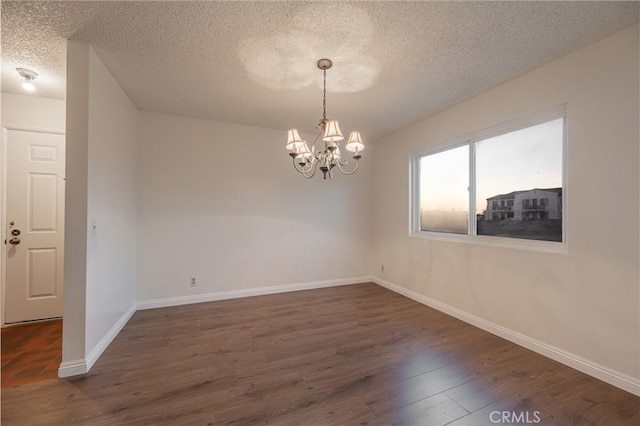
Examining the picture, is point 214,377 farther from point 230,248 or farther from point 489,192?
point 489,192

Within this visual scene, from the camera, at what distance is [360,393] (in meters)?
1.80

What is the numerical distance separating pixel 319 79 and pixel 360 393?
2.81 m

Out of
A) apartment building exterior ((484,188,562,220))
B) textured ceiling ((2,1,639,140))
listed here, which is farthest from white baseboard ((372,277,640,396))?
textured ceiling ((2,1,639,140))

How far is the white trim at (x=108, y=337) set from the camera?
2107 millimetres

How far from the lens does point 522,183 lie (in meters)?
2.62

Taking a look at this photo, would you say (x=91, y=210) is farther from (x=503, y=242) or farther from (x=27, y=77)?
(x=503, y=242)

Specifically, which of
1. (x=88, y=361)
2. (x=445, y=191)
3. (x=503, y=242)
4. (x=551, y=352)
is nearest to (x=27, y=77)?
(x=88, y=361)

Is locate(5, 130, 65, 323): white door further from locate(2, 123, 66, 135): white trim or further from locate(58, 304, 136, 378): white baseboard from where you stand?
locate(58, 304, 136, 378): white baseboard

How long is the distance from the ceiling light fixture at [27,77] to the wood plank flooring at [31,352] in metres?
2.63

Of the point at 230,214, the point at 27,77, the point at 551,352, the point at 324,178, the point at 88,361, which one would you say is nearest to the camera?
the point at 88,361

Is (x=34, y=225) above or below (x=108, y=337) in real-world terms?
above

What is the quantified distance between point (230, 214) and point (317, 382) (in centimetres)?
267

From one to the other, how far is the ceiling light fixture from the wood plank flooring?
2.63m

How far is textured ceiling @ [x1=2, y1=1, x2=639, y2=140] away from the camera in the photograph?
5.73 feet
